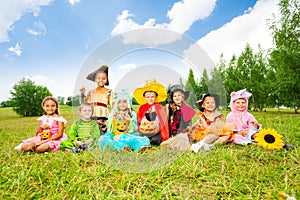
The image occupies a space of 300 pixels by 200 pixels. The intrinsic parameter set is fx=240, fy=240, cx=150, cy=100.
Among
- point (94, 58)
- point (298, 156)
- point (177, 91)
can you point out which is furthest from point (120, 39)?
point (298, 156)

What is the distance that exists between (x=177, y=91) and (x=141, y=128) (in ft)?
2.41

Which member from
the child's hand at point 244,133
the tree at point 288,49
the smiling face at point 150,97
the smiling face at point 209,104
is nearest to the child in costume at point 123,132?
the smiling face at point 150,97

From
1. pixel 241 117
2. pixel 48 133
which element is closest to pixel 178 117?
pixel 241 117

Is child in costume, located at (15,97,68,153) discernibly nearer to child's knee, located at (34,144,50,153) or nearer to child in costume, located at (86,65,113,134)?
child's knee, located at (34,144,50,153)

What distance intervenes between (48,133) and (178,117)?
2.16 meters

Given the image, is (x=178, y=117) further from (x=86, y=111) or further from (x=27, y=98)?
(x=27, y=98)

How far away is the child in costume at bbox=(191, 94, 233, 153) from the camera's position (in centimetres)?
264

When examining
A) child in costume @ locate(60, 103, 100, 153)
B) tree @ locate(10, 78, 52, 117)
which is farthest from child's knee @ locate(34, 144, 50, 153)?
tree @ locate(10, 78, 52, 117)

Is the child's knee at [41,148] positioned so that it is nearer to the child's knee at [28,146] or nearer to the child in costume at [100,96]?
the child's knee at [28,146]

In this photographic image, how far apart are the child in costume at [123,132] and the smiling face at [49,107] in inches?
47.3

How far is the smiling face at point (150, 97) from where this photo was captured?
2.89m

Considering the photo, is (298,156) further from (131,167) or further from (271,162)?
(131,167)

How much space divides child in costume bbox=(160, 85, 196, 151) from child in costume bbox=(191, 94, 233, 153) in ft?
0.49

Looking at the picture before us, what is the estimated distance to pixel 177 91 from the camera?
110 inches
